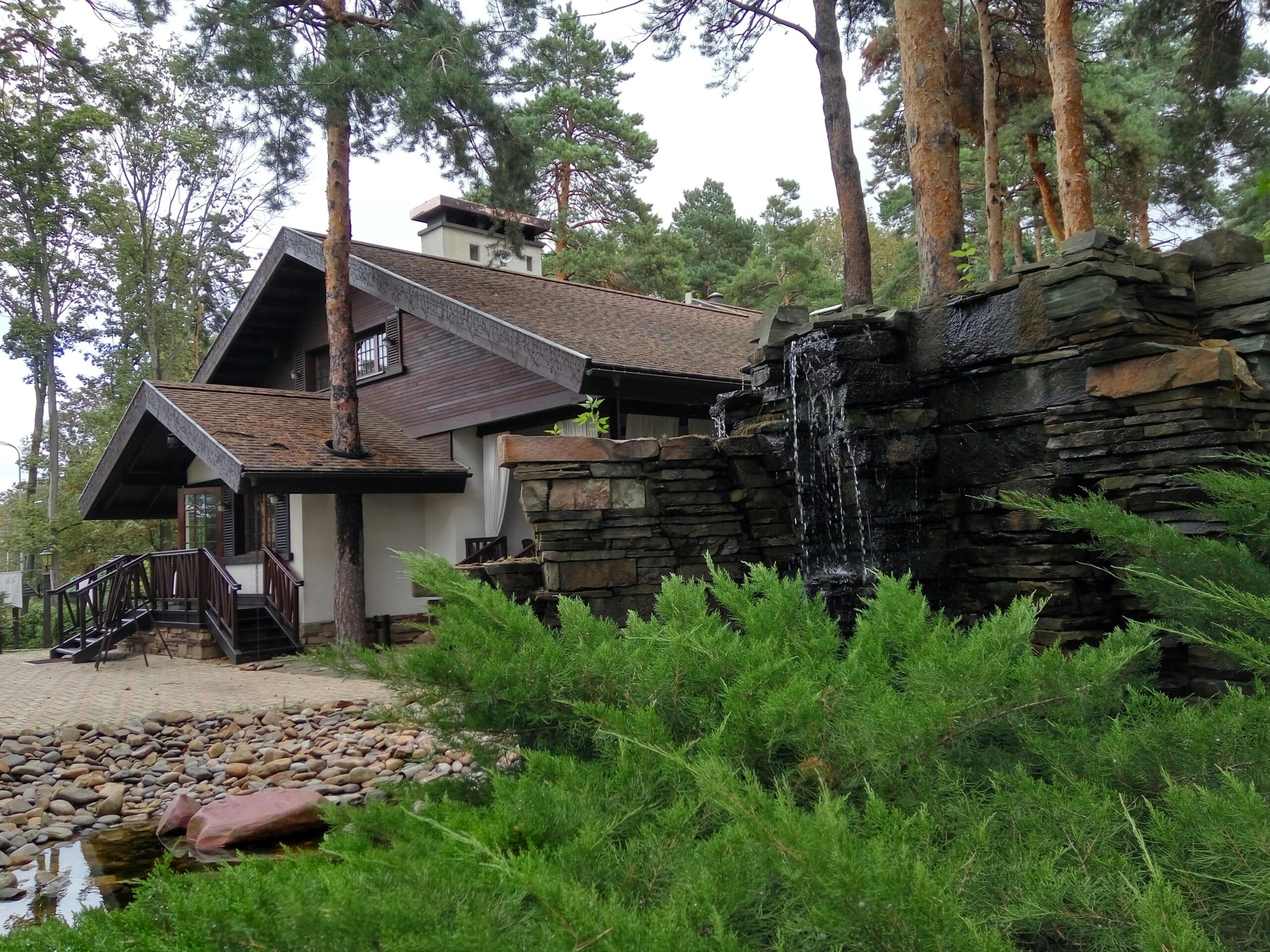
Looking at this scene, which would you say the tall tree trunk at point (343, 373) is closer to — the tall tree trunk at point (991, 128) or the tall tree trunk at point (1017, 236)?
the tall tree trunk at point (991, 128)

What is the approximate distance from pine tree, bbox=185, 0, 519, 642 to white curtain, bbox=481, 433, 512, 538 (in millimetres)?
1749

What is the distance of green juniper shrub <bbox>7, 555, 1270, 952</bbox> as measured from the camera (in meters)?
1.21

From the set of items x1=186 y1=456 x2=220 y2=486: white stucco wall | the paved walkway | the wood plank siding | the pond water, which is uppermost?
the wood plank siding

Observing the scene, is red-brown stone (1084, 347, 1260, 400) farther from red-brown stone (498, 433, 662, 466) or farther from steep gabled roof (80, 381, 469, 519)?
steep gabled roof (80, 381, 469, 519)

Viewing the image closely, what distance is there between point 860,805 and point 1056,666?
1.52ft

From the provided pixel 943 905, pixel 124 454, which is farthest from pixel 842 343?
pixel 124 454

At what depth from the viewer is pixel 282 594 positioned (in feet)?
37.9

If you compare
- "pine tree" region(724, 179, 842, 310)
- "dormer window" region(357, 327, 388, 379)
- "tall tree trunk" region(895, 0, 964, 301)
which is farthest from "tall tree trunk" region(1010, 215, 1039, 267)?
"dormer window" region(357, 327, 388, 379)

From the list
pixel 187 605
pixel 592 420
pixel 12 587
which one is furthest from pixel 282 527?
pixel 12 587

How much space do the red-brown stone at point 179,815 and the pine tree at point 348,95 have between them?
3.69 metres

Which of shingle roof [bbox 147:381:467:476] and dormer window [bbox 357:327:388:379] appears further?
dormer window [bbox 357:327:388:379]

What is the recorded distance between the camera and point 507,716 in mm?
2078

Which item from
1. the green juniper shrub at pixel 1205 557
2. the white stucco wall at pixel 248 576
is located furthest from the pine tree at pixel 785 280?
the green juniper shrub at pixel 1205 557

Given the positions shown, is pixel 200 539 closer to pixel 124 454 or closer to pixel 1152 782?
pixel 124 454
